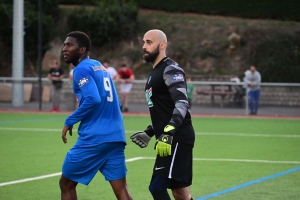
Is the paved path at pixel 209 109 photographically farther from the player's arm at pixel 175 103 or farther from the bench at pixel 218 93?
the player's arm at pixel 175 103

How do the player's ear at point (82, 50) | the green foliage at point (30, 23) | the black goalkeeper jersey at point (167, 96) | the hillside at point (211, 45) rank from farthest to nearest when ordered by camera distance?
1. the green foliage at point (30, 23)
2. the hillside at point (211, 45)
3. the player's ear at point (82, 50)
4. the black goalkeeper jersey at point (167, 96)

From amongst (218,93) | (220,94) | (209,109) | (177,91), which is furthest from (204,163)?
(218,93)

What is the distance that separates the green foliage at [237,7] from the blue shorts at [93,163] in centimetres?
3188

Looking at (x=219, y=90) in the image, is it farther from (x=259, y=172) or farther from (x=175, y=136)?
(x=175, y=136)

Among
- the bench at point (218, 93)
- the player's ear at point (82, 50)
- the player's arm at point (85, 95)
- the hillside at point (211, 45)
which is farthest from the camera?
the hillside at point (211, 45)

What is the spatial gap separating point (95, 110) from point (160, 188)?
1.07 metres

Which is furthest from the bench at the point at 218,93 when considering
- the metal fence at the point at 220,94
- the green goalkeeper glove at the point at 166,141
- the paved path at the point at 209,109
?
the green goalkeeper glove at the point at 166,141

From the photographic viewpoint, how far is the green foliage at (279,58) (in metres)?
32.0

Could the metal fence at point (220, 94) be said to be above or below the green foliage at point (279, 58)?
below

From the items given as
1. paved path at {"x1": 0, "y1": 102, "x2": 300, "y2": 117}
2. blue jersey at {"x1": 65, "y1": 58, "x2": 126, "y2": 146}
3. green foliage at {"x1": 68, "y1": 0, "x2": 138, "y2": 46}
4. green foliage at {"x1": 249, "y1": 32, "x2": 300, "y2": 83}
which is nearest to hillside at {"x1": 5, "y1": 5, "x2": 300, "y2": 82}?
green foliage at {"x1": 249, "y1": 32, "x2": 300, "y2": 83}

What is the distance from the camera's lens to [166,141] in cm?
667

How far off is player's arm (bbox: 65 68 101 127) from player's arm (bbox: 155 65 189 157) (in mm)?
797

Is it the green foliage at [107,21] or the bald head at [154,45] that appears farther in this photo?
the green foliage at [107,21]

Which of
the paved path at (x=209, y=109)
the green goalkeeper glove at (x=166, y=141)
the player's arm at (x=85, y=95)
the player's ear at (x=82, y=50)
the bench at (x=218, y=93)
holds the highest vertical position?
the player's ear at (x=82, y=50)
